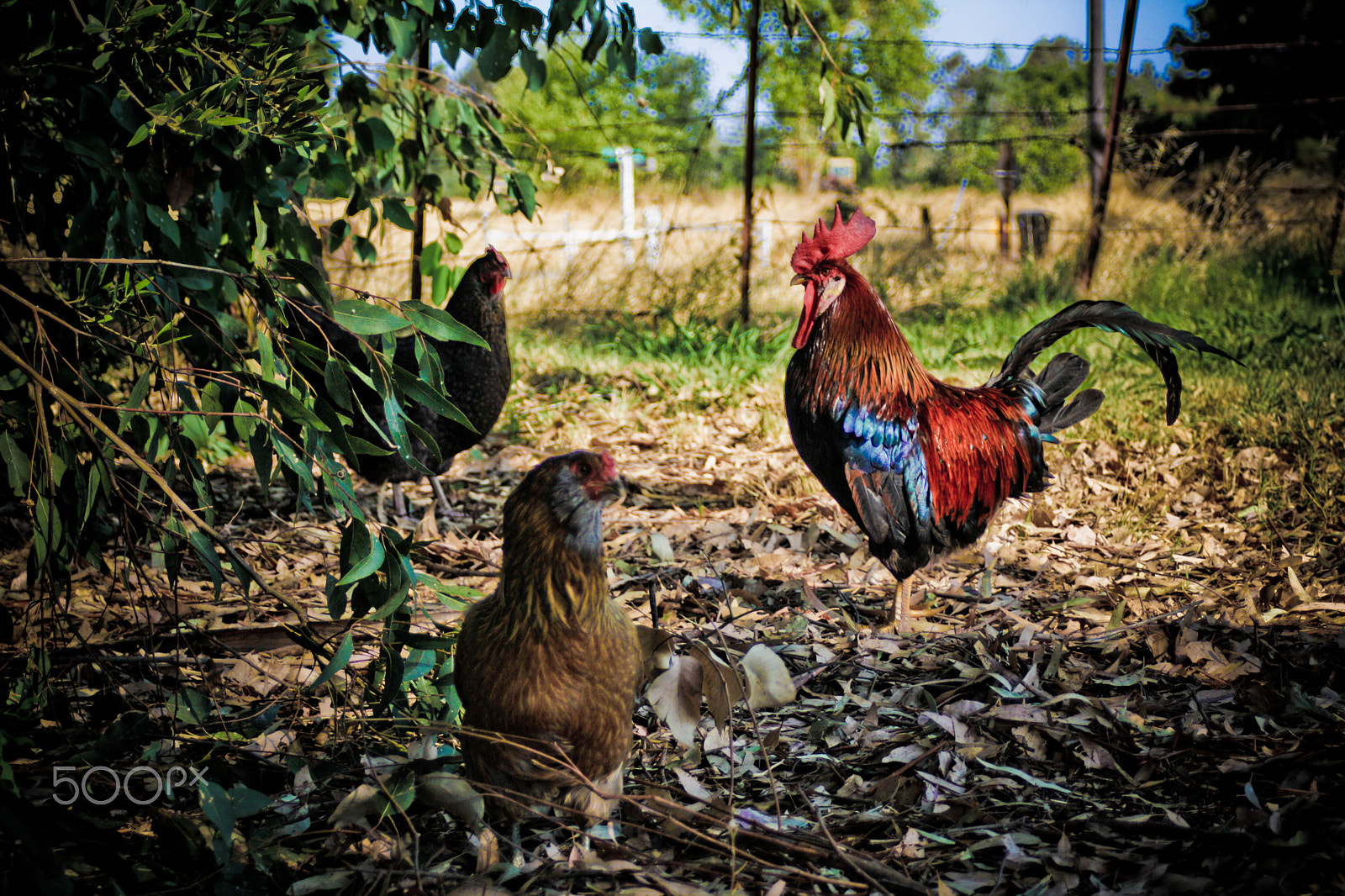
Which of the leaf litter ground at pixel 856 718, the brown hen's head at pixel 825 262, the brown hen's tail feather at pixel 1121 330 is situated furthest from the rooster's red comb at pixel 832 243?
the leaf litter ground at pixel 856 718

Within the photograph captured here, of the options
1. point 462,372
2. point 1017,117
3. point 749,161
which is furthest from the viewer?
point 1017,117

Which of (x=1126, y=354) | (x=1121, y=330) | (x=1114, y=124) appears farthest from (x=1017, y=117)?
(x=1121, y=330)

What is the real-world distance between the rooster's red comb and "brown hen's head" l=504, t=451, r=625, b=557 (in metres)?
1.69

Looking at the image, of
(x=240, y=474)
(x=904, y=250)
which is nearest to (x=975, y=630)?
(x=240, y=474)

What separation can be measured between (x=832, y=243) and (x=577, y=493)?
184cm

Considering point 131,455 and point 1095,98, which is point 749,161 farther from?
point 131,455

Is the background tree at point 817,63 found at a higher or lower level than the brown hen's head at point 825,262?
higher

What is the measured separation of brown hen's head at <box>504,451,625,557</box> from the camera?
1.73 meters

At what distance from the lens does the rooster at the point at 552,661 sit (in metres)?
1.72

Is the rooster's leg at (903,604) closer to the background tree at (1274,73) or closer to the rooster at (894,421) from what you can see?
the rooster at (894,421)

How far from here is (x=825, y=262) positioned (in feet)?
10.2

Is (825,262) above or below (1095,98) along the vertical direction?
below

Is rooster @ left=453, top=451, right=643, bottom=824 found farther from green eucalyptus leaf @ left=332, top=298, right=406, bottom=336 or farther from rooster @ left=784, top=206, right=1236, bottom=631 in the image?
rooster @ left=784, top=206, right=1236, bottom=631

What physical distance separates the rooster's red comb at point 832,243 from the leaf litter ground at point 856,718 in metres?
1.24
